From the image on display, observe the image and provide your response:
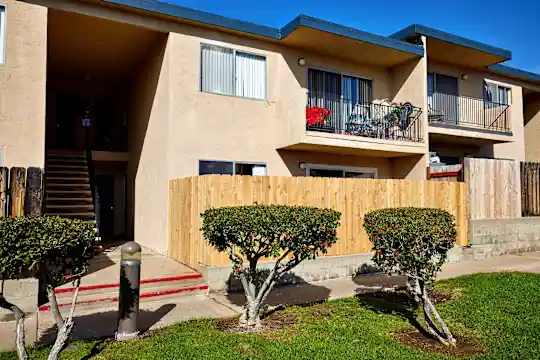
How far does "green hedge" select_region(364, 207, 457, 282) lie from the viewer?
18.3 ft

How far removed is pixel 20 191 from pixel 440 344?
6991 mm

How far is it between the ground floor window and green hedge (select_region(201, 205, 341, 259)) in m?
6.98

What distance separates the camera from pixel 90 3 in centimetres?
994

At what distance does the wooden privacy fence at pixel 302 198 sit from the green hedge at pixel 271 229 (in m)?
2.36

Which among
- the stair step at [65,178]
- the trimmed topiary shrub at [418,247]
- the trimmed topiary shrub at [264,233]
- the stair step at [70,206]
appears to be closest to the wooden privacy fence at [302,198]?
the trimmed topiary shrub at [264,233]

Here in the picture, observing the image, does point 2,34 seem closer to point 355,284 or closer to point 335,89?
point 355,284

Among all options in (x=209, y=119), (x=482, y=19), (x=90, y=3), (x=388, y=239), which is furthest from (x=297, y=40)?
(x=388, y=239)

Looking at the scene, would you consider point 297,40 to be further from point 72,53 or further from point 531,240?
point 531,240

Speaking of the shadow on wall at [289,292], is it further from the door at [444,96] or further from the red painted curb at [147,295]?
the door at [444,96]

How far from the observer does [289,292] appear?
8.14 meters

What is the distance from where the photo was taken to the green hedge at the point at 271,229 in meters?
5.62

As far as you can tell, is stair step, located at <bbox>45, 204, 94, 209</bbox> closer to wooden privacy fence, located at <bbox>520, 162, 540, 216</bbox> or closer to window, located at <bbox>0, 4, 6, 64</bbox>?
window, located at <bbox>0, 4, 6, 64</bbox>

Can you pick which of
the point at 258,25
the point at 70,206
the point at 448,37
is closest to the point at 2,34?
the point at 70,206

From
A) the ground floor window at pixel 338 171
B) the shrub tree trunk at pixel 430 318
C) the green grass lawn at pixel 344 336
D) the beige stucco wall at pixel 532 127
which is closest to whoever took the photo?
the green grass lawn at pixel 344 336
